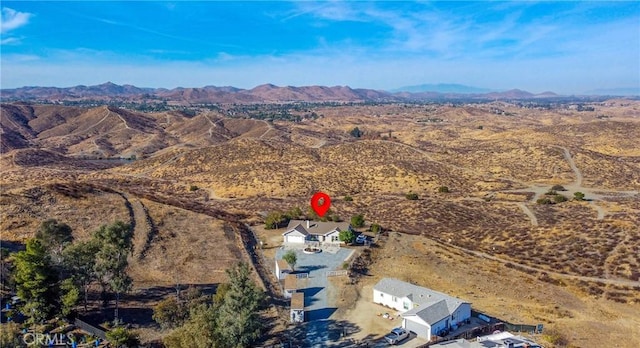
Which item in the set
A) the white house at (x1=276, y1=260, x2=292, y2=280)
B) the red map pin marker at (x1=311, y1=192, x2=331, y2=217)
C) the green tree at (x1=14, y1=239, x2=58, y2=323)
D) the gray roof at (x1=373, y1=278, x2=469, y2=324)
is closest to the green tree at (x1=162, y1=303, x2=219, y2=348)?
the green tree at (x1=14, y1=239, x2=58, y2=323)

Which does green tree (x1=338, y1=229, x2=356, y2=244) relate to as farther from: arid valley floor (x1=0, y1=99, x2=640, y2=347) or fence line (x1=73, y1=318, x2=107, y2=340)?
fence line (x1=73, y1=318, x2=107, y2=340)

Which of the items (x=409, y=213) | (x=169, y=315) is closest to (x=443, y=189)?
(x=409, y=213)

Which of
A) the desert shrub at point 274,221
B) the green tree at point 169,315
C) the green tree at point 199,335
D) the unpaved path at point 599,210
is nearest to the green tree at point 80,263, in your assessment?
the green tree at point 169,315

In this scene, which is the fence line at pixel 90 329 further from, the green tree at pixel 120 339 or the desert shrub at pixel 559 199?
the desert shrub at pixel 559 199

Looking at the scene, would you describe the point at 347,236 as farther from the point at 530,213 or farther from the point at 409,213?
the point at 530,213

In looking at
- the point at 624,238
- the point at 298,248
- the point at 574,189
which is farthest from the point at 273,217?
the point at 574,189
